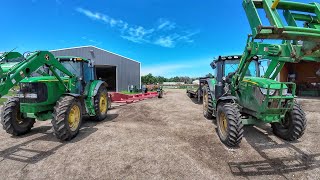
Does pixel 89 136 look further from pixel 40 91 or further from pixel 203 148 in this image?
pixel 203 148

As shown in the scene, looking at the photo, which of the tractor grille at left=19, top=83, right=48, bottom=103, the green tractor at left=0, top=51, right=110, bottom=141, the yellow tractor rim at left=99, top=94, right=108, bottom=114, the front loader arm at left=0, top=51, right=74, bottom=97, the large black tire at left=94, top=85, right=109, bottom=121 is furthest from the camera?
the yellow tractor rim at left=99, top=94, right=108, bottom=114

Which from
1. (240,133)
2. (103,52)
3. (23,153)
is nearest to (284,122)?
(240,133)

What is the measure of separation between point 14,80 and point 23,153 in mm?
1628

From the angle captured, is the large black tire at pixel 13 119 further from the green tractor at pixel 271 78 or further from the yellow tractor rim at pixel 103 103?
the green tractor at pixel 271 78

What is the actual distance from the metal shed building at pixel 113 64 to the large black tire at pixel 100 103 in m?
11.9

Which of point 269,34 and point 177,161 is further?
point 177,161

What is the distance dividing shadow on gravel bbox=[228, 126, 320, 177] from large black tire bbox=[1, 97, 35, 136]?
5.66 metres

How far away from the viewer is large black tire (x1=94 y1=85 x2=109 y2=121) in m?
7.86

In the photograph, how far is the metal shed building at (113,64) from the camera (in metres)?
21.4

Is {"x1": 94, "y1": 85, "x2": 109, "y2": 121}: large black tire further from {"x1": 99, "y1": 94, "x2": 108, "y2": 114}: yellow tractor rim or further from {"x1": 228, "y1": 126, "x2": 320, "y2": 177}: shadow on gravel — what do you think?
{"x1": 228, "y1": 126, "x2": 320, "y2": 177}: shadow on gravel

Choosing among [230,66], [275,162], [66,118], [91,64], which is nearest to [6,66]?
[66,118]

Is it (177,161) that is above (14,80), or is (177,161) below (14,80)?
below

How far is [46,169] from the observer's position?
4020mm

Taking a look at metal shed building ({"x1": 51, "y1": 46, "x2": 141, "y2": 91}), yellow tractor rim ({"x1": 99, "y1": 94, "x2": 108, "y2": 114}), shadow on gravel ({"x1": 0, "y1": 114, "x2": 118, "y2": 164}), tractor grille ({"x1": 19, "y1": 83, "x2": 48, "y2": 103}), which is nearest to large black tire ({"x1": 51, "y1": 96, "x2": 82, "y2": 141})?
shadow on gravel ({"x1": 0, "y1": 114, "x2": 118, "y2": 164})
